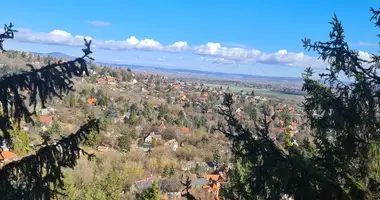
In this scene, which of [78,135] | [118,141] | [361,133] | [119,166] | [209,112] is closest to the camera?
[78,135]

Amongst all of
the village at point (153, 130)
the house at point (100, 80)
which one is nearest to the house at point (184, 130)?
the village at point (153, 130)

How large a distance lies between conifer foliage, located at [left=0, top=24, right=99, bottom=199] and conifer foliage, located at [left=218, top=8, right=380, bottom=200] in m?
1.53

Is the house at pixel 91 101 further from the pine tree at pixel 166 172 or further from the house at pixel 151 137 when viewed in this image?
the pine tree at pixel 166 172

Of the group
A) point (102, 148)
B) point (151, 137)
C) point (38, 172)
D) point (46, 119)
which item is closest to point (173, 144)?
point (151, 137)

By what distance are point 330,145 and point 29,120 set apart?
10.8ft

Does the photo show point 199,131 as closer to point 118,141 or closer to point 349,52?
point 118,141

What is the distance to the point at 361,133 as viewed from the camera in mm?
4047

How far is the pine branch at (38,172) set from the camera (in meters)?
3.04

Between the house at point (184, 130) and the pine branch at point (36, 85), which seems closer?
the pine branch at point (36, 85)

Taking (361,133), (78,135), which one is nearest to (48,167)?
(78,135)

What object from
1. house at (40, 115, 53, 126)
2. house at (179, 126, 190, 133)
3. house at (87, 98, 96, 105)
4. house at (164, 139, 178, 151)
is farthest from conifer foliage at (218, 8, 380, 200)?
house at (87, 98, 96, 105)

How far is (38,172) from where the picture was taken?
307 cm

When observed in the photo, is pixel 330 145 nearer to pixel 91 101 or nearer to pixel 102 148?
pixel 102 148

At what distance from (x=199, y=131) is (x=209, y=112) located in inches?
661
